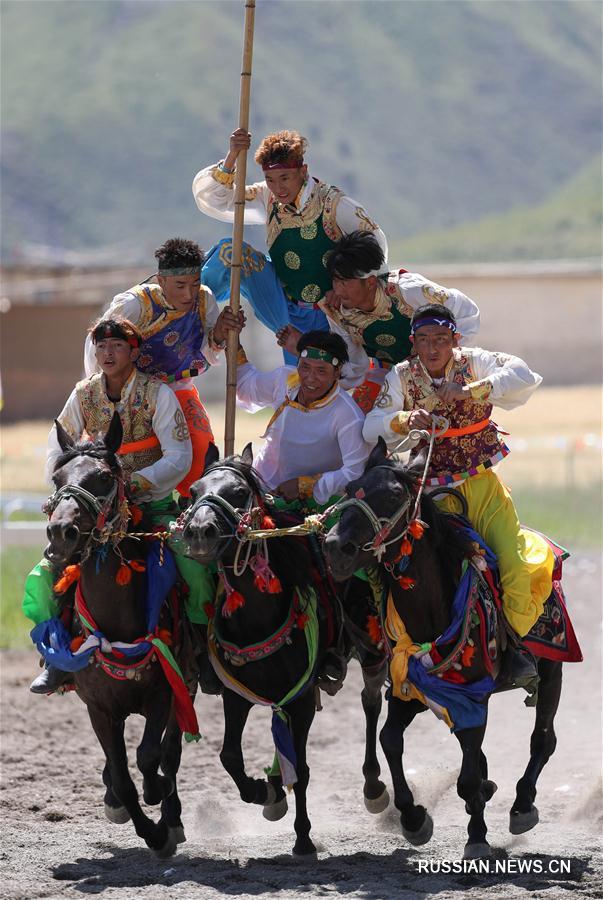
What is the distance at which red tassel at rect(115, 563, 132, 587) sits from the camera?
5809mm

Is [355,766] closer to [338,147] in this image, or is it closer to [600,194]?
[600,194]

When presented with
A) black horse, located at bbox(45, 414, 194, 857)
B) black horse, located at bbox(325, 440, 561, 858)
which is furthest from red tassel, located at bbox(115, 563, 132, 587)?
black horse, located at bbox(325, 440, 561, 858)

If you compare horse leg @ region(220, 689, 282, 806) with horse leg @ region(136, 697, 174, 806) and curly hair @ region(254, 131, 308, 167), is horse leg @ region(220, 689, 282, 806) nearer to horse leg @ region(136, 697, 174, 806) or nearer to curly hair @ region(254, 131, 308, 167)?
horse leg @ region(136, 697, 174, 806)

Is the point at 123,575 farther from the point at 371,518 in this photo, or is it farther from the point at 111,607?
the point at 371,518

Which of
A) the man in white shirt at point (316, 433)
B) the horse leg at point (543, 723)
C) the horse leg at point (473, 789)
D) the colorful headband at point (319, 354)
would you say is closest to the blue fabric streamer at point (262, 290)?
the man in white shirt at point (316, 433)

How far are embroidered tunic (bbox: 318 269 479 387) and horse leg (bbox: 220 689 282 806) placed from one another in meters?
1.55

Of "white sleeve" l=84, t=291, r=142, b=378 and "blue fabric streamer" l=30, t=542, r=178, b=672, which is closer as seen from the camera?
"blue fabric streamer" l=30, t=542, r=178, b=672

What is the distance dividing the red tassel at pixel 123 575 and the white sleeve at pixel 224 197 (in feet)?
6.49

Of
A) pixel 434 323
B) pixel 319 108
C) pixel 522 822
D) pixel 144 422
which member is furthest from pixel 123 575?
pixel 319 108

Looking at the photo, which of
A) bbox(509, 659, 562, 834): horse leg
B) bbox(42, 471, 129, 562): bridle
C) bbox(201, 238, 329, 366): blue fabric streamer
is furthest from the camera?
bbox(201, 238, 329, 366): blue fabric streamer

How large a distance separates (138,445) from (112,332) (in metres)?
0.51

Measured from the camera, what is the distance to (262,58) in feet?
258

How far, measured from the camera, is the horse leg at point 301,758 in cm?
607

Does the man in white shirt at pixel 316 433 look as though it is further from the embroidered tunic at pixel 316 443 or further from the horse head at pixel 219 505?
the horse head at pixel 219 505
